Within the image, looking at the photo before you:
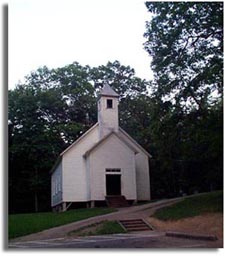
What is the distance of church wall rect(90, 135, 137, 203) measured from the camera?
7.37 meters

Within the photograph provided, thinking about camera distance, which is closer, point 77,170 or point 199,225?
point 199,225

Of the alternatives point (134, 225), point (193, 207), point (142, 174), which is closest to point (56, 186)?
point (134, 225)

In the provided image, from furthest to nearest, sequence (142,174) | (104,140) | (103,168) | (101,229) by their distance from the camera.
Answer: (103,168) < (104,140) < (142,174) < (101,229)

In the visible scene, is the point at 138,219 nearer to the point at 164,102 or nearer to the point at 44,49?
the point at 164,102

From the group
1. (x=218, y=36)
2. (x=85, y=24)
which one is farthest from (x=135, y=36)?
(x=218, y=36)

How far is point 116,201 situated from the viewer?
791 cm

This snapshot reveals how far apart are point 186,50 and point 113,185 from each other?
9.27 ft

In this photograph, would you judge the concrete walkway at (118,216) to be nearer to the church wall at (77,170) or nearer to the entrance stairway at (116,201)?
the entrance stairway at (116,201)

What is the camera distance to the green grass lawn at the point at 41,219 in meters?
5.11

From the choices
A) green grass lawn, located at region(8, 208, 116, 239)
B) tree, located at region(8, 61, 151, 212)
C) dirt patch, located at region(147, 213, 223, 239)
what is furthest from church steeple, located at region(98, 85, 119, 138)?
dirt patch, located at region(147, 213, 223, 239)

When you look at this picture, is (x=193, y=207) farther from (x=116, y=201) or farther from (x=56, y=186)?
(x=56, y=186)

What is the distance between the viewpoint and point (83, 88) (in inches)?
251

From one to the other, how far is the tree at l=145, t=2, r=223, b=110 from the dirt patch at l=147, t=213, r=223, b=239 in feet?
5.32

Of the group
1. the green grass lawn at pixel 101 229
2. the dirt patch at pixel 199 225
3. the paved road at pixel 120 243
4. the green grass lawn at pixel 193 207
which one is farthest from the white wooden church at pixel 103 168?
the paved road at pixel 120 243
